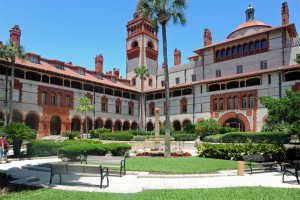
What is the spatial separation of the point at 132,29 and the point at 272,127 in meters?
35.4

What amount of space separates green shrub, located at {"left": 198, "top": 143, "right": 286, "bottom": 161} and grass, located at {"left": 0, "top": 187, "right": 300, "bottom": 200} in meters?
7.12

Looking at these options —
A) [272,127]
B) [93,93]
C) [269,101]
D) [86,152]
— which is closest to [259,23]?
[272,127]

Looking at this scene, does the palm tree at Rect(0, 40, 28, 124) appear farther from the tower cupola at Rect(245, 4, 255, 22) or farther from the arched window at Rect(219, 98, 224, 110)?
the tower cupola at Rect(245, 4, 255, 22)

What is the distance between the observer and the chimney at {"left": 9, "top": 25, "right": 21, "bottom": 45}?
3450 cm

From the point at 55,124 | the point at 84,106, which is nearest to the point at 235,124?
the point at 84,106

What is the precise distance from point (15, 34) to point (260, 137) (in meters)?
35.1

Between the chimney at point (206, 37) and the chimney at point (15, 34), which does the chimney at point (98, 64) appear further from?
the chimney at point (206, 37)

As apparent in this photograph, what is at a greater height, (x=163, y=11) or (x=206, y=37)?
(x=206, y=37)

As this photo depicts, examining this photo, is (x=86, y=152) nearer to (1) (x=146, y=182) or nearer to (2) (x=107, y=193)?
(1) (x=146, y=182)

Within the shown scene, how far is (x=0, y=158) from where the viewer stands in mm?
13562

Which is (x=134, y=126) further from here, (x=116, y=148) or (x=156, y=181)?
(x=156, y=181)

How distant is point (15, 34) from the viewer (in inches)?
1372

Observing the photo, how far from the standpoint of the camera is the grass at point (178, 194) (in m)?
6.13

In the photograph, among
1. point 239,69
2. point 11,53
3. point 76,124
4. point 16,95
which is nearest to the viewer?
point 11,53
